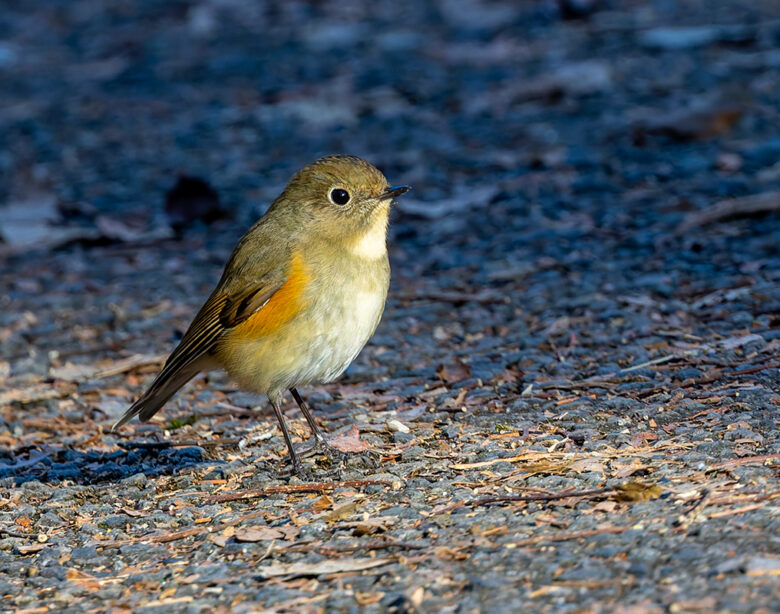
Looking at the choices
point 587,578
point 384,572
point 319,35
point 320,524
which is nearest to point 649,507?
point 587,578

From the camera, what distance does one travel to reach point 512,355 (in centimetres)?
580

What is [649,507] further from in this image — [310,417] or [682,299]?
[682,299]

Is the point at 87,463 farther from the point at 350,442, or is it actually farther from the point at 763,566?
the point at 763,566

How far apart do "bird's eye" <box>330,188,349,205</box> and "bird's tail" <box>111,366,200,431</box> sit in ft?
3.34

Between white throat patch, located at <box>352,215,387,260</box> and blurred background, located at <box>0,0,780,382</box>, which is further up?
white throat patch, located at <box>352,215,387,260</box>

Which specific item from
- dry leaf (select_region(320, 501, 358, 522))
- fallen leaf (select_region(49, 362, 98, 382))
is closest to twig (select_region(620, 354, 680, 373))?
dry leaf (select_region(320, 501, 358, 522))

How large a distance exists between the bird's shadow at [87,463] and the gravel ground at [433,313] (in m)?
0.02

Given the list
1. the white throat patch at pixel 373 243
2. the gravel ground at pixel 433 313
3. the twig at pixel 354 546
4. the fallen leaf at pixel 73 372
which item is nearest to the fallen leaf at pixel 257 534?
the gravel ground at pixel 433 313

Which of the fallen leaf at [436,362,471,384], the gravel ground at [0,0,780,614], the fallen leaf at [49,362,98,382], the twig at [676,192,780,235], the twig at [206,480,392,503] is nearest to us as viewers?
the gravel ground at [0,0,780,614]

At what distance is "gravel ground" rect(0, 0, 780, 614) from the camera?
361 cm

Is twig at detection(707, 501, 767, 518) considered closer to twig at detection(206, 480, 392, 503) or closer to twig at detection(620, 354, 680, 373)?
twig at detection(206, 480, 392, 503)

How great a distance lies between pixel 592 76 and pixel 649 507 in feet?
24.9

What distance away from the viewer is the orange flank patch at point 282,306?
4.81m

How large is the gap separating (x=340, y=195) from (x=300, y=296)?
67 cm
